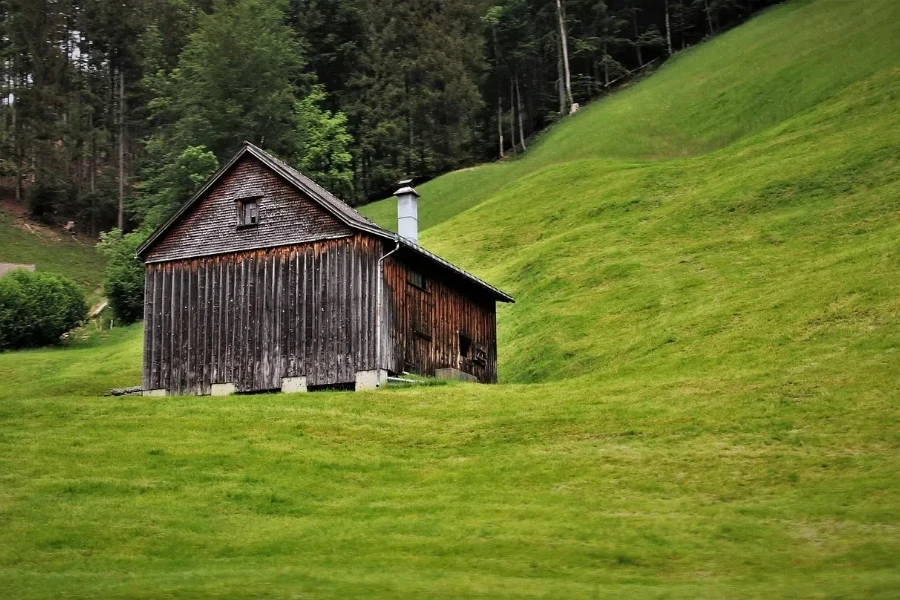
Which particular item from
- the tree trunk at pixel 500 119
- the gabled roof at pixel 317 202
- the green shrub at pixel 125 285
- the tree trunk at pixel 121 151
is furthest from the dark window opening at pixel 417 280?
the tree trunk at pixel 121 151

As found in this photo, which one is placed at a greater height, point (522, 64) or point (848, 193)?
point (522, 64)

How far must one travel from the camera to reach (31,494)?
961 inches

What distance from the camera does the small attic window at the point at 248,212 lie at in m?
41.0

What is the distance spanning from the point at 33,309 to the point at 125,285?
6.31 meters

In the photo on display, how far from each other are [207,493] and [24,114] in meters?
90.6

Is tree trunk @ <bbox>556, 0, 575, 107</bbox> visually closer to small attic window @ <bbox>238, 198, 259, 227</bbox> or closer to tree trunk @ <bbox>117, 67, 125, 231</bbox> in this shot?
tree trunk @ <bbox>117, 67, 125, 231</bbox>

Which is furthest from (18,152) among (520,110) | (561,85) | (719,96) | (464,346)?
(464,346)

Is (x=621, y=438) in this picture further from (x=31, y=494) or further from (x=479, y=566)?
(x=31, y=494)

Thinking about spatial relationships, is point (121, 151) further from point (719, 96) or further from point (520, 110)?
point (719, 96)

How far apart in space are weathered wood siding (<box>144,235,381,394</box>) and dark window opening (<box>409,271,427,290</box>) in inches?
85.9

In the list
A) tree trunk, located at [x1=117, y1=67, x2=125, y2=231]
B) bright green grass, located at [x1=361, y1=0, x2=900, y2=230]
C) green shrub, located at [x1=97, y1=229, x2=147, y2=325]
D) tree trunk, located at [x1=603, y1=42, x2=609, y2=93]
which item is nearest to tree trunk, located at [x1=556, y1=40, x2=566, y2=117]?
tree trunk, located at [x1=603, y1=42, x2=609, y2=93]

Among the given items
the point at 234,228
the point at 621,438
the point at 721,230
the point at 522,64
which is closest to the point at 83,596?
the point at 621,438

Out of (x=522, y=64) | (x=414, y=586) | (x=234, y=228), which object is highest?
(x=522, y=64)

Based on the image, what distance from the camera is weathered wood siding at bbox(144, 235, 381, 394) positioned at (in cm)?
3866
